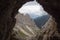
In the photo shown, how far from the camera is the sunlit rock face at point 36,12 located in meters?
4.53

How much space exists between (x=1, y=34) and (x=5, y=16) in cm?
22

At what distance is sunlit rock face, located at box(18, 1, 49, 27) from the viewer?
4.53 m

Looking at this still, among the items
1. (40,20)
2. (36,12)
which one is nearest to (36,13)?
(36,12)

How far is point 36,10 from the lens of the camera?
4965 mm

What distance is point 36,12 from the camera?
4863mm

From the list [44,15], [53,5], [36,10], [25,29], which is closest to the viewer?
[53,5]

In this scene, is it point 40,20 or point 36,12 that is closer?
point 40,20

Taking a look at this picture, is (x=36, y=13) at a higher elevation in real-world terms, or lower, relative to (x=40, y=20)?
higher

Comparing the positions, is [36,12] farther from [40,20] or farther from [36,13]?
[40,20]

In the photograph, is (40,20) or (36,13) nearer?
(40,20)

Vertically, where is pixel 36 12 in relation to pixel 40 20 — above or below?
above

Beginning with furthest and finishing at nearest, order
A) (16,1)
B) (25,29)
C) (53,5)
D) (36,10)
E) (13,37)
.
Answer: (36,10)
(25,29)
(13,37)
(16,1)
(53,5)

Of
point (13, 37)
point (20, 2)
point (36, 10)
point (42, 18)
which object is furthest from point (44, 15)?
point (20, 2)

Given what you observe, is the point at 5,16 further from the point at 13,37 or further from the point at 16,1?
the point at 13,37
